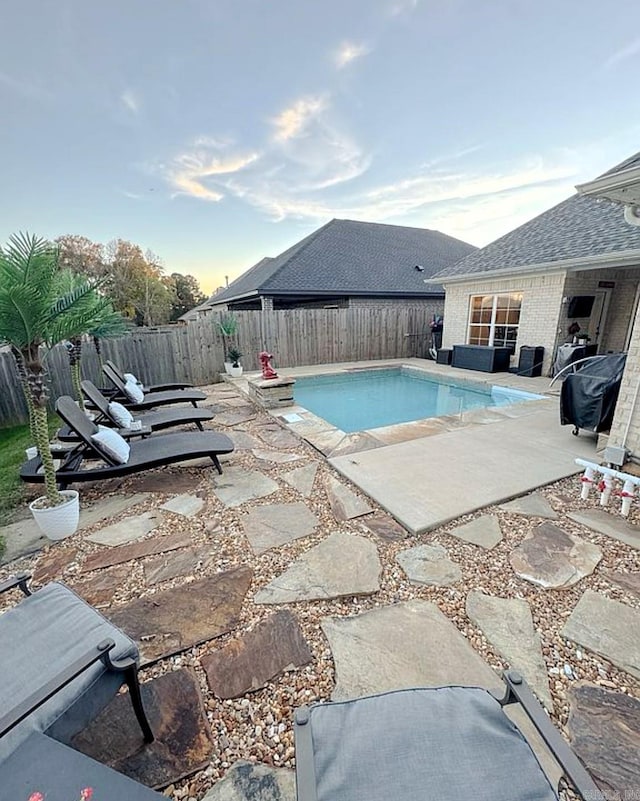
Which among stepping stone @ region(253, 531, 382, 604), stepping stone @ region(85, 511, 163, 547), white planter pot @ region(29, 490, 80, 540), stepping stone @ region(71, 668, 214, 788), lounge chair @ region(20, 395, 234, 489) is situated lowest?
stepping stone @ region(85, 511, 163, 547)

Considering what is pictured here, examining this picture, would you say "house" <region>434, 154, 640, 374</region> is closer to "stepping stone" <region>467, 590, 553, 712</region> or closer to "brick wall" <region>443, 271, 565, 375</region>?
"brick wall" <region>443, 271, 565, 375</region>

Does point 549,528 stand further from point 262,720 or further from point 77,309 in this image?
point 77,309

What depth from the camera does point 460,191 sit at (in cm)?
1308

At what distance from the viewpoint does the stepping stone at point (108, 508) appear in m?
3.25

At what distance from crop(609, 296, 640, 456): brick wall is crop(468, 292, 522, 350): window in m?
7.41

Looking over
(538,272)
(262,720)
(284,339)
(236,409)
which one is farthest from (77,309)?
(538,272)

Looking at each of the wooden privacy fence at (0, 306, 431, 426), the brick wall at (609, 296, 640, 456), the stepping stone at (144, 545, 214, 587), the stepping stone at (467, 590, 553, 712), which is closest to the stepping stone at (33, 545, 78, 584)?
the stepping stone at (144, 545, 214, 587)

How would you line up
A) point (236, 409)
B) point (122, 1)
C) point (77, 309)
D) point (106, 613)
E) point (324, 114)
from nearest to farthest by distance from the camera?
1. point (106, 613)
2. point (77, 309)
3. point (122, 1)
4. point (236, 409)
5. point (324, 114)

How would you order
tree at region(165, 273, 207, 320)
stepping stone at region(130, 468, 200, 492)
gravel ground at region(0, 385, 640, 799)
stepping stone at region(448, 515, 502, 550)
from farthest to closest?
tree at region(165, 273, 207, 320) < stepping stone at region(130, 468, 200, 492) < stepping stone at region(448, 515, 502, 550) < gravel ground at region(0, 385, 640, 799)

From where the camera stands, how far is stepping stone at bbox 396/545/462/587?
95.0 inches

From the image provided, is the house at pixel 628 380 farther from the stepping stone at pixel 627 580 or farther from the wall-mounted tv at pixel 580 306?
the wall-mounted tv at pixel 580 306

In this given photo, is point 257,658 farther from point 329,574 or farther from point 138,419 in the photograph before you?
point 138,419

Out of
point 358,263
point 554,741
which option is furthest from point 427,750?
point 358,263

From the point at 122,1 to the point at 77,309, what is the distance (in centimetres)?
683
